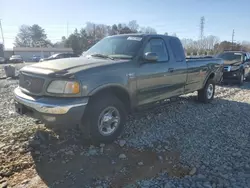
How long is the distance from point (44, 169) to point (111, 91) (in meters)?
1.67

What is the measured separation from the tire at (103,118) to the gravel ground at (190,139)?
28 cm

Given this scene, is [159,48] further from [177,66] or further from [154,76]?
[154,76]

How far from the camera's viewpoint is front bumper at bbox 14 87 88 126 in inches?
141

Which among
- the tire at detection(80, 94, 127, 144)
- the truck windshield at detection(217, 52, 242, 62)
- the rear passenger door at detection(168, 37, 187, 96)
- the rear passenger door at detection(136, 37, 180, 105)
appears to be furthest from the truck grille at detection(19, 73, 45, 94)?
the truck windshield at detection(217, 52, 242, 62)

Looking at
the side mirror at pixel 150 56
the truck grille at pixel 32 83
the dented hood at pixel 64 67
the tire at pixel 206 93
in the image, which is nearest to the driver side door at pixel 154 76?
the side mirror at pixel 150 56

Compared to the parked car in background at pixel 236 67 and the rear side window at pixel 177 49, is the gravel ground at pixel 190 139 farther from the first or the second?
the parked car in background at pixel 236 67

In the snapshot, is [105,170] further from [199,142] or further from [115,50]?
[115,50]

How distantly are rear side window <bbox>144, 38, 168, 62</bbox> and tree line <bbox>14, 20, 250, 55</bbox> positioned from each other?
4795 cm

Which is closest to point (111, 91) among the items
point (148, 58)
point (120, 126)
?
point (120, 126)

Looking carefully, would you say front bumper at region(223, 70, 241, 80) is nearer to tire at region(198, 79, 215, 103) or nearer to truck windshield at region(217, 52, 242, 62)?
truck windshield at region(217, 52, 242, 62)

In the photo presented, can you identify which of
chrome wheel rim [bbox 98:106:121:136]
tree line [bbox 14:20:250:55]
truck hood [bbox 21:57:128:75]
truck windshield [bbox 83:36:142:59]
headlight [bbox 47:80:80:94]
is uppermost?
tree line [bbox 14:20:250:55]

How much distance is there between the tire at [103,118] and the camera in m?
3.97

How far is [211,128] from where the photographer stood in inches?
209

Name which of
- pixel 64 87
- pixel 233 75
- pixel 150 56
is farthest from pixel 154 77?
pixel 233 75
